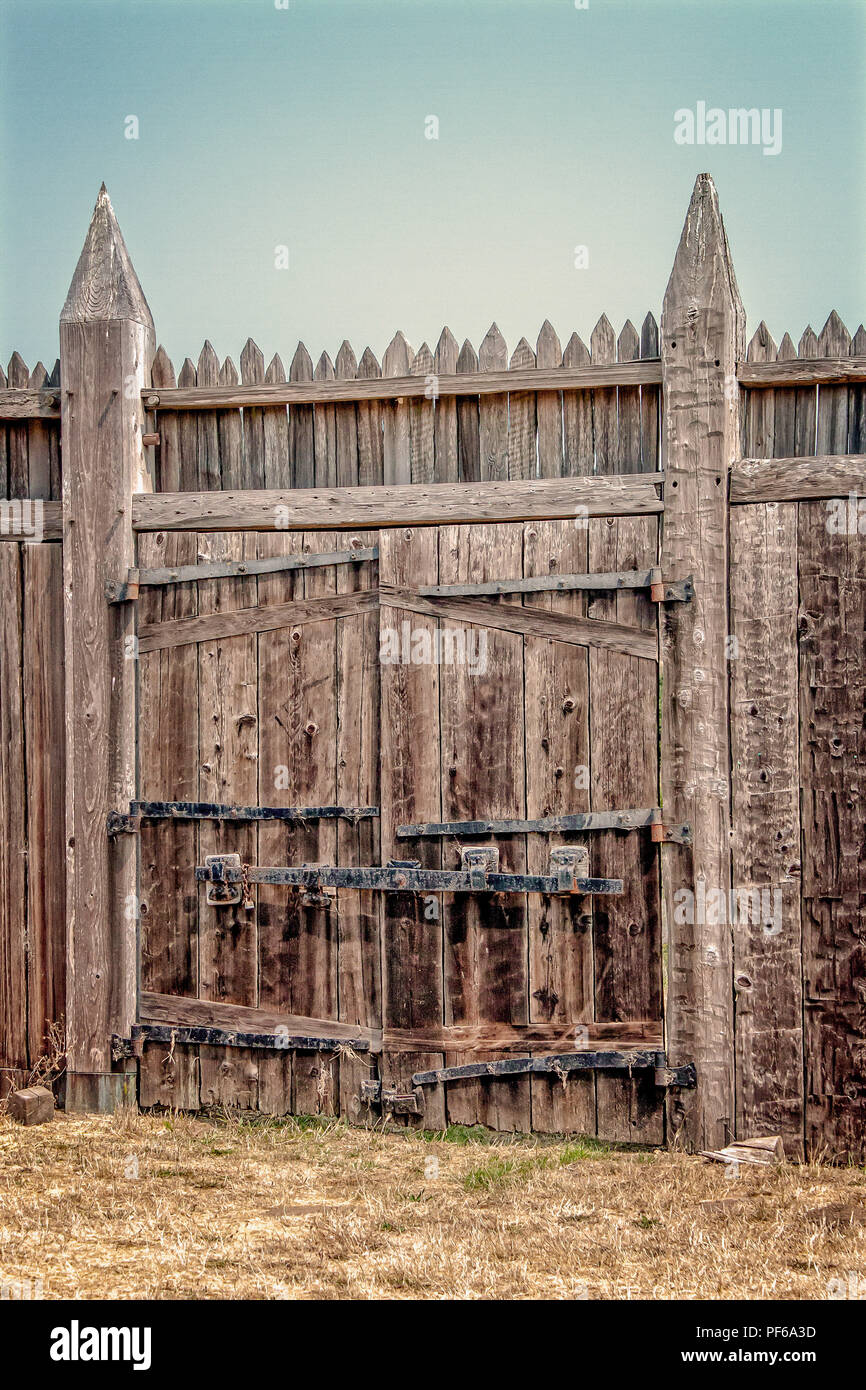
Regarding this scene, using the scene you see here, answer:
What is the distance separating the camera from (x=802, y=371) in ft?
16.3

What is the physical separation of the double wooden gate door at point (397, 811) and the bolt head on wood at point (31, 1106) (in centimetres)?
46

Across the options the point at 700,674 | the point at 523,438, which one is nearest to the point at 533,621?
the point at 700,674

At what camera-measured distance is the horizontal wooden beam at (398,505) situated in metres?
5.11

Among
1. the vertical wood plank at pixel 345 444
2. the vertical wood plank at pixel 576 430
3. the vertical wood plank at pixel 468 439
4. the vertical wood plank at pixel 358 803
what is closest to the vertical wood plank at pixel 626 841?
the vertical wood plank at pixel 576 430

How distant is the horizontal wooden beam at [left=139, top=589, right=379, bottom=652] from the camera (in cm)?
528

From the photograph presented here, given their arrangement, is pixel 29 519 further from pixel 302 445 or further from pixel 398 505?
pixel 398 505

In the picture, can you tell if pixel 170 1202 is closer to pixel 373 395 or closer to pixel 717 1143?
pixel 717 1143

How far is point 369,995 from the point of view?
5234mm

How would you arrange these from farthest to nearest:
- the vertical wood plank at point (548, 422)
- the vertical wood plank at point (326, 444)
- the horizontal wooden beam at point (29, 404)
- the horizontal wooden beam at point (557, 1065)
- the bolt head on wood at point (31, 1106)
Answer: the horizontal wooden beam at point (29, 404)
the vertical wood plank at point (326, 444)
the bolt head on wood at point (31, 1106)
the vertical wood plank at point (548, 422)
the horizontal wooden beam at point (557, 1065)

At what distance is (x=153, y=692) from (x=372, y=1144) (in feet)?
7.82

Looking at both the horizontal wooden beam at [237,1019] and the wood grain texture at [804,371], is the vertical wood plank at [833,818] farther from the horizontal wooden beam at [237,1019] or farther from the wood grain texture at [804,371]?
the horizontal wooden beam at [237,1019]

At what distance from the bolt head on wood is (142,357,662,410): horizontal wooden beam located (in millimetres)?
3454

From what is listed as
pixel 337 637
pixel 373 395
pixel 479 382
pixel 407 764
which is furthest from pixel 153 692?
pixel 479 382

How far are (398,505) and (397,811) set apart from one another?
1451 mm
